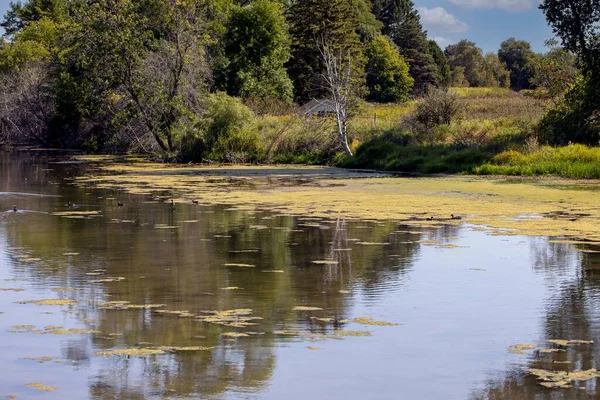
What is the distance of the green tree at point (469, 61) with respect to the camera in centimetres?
13438

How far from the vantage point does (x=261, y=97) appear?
2429 inches

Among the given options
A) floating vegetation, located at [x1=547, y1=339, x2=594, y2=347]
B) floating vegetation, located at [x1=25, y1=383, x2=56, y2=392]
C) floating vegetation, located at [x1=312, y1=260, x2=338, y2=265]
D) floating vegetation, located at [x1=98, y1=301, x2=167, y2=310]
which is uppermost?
floating vegetation, located at [x1=312, y1=260, x2=338, y2=265]

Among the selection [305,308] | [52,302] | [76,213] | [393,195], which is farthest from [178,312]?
[393,195]

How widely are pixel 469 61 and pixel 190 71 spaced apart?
97.6m

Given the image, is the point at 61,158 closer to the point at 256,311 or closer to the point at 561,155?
the point at 561,155

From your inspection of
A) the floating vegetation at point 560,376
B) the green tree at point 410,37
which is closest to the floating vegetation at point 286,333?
the floating vegetation at point 560,376

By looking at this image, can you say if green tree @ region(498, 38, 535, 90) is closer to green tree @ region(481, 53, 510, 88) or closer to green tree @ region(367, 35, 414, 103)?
green tree @ region(481, 53, 510, 88)

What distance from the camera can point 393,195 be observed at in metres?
26.8

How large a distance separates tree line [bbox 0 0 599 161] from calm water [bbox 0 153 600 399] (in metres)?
20.2

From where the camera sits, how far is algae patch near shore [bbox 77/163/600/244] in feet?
69.3

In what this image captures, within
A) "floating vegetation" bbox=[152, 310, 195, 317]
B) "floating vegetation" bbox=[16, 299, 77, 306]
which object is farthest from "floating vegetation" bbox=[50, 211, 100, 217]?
"floating vegetation" bbox=[152, 310, 195, 317]

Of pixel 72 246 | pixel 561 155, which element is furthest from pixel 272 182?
pixel 72 246

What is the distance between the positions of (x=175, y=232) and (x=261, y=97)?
4306 cm

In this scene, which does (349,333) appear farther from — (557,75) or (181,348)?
(557,75)
